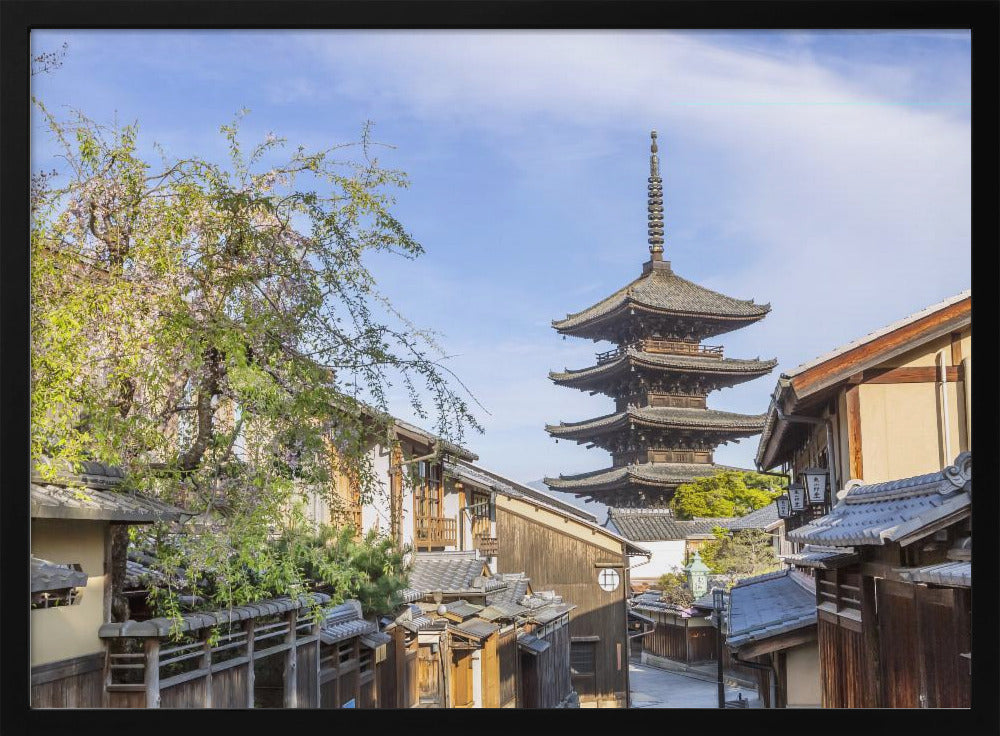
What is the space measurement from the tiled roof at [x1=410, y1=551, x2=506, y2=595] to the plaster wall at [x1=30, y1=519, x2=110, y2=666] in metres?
3.41

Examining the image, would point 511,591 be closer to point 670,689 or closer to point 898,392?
point 670,689

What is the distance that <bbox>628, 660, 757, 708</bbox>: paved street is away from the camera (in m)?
10.7

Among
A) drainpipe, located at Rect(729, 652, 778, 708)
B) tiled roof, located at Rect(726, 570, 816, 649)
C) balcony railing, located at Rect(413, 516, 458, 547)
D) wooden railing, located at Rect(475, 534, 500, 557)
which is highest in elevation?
balcony railing, located at Rect(413, 516, 458, 547)

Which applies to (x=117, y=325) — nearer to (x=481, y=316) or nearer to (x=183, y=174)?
(x=183, y=174)

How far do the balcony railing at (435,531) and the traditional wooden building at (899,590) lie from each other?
284 cm

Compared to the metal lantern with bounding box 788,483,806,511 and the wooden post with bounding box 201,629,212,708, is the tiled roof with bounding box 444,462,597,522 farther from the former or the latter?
the wooden post with bounding box 201,629,212,708

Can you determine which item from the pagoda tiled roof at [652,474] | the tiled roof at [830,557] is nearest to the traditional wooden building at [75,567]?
the tiled roof at [830,557]

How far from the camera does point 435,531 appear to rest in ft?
24.5

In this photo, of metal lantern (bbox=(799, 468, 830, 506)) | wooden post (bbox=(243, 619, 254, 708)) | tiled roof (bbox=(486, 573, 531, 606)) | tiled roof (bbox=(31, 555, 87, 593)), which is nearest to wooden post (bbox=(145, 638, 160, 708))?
tiled roof (bbox=(31, 555, 87, 593))

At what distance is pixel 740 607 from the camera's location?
24.9ft

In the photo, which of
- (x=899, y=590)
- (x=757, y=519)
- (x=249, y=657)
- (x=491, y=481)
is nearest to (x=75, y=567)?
(x=249, y=657)
